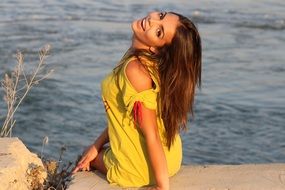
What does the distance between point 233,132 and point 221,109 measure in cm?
63

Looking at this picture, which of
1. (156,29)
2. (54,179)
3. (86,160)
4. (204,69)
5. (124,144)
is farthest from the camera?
(204,69)

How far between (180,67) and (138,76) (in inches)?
9.6

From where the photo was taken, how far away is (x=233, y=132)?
7.86 m

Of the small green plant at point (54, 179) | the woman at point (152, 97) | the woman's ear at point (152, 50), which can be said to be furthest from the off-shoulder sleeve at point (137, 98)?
the small green plant at point (54, 179)

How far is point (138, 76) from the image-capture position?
13.3ft

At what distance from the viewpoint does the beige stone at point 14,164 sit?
3994 mm

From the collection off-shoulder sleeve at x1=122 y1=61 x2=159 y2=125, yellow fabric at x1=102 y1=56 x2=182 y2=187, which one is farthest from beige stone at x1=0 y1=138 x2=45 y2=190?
off-shoulder sleeve at x1=122 y1=61 x2=159 y2=125

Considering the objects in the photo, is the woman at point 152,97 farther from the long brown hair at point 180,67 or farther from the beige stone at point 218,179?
the beige stone at point 218,179

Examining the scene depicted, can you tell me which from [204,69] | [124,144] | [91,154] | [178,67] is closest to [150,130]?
[124,144]

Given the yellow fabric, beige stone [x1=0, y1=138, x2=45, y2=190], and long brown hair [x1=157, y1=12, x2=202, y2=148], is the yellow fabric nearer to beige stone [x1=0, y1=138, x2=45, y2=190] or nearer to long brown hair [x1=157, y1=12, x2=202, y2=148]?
long brown hair [x1=157, y1=12, x2=202, y2=148]

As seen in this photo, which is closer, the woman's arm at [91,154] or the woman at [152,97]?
the woman at [152,97]

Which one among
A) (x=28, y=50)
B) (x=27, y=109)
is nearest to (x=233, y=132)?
(x=27, y=109)

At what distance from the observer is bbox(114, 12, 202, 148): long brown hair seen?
407 centimetres

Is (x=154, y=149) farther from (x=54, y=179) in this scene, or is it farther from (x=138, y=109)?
(x=54, y=179)
